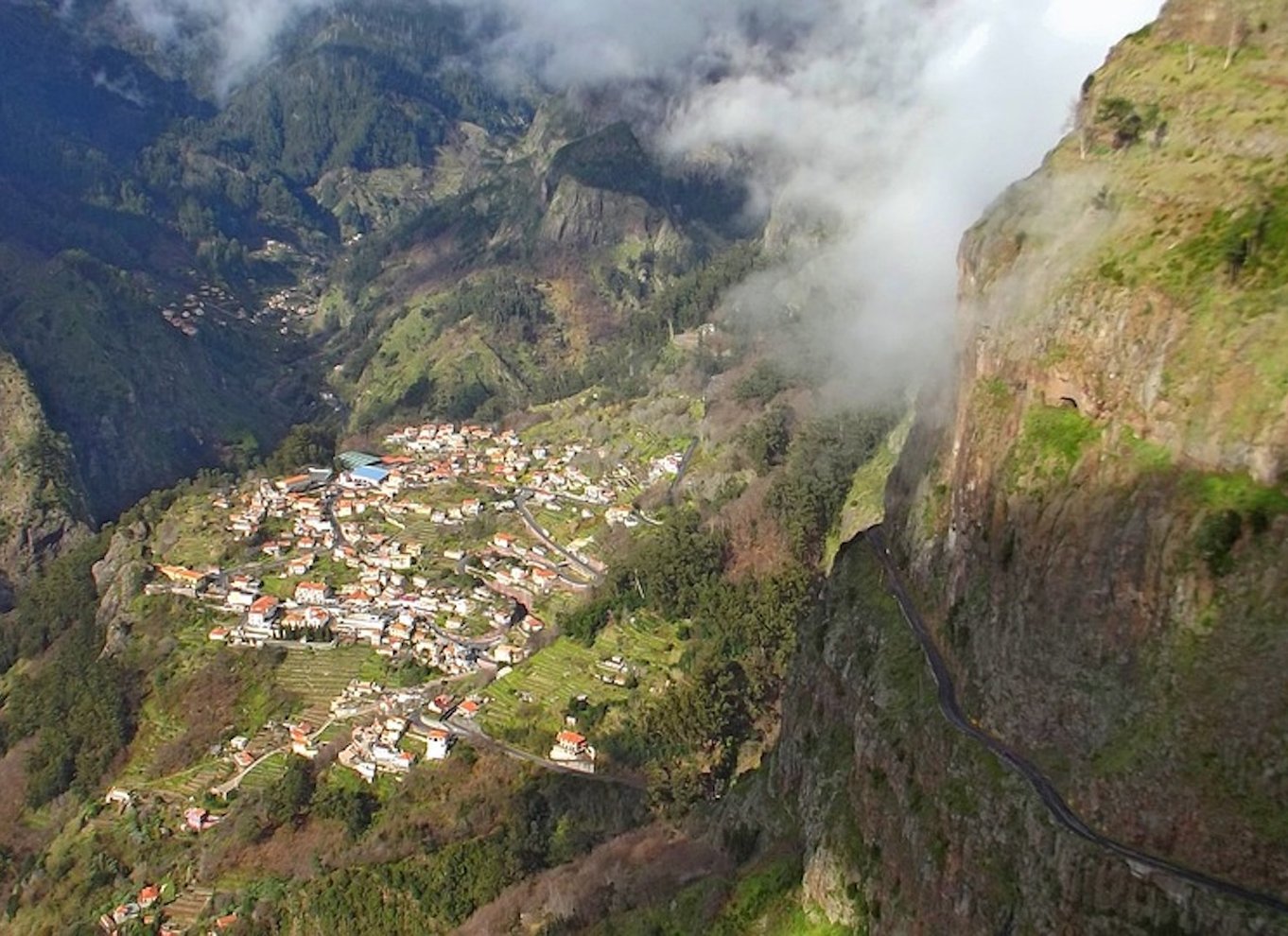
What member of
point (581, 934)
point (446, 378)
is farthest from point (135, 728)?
point (446, 378)

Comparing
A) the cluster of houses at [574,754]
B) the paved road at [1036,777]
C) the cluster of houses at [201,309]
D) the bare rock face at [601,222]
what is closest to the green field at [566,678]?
the cluster of houses at [574,754]

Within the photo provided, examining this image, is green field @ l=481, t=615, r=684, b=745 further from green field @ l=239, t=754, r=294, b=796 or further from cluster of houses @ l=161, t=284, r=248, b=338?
cluster of houses @ l=161, t=284, r=248, b=338

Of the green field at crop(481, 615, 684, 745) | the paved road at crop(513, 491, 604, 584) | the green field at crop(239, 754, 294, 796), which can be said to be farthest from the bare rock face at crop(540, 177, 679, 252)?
the green field at crop(239, 754, 294, 796)

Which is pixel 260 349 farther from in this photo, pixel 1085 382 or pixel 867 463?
pixel 1085 382

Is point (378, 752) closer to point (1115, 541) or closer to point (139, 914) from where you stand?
point (139, 914)

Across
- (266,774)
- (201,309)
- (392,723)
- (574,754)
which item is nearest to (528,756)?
(574,754)

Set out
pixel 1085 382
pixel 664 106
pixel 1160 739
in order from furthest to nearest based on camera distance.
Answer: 1. pixel 664 106
2. pixel 1085 382
3. pixel 1160 739
